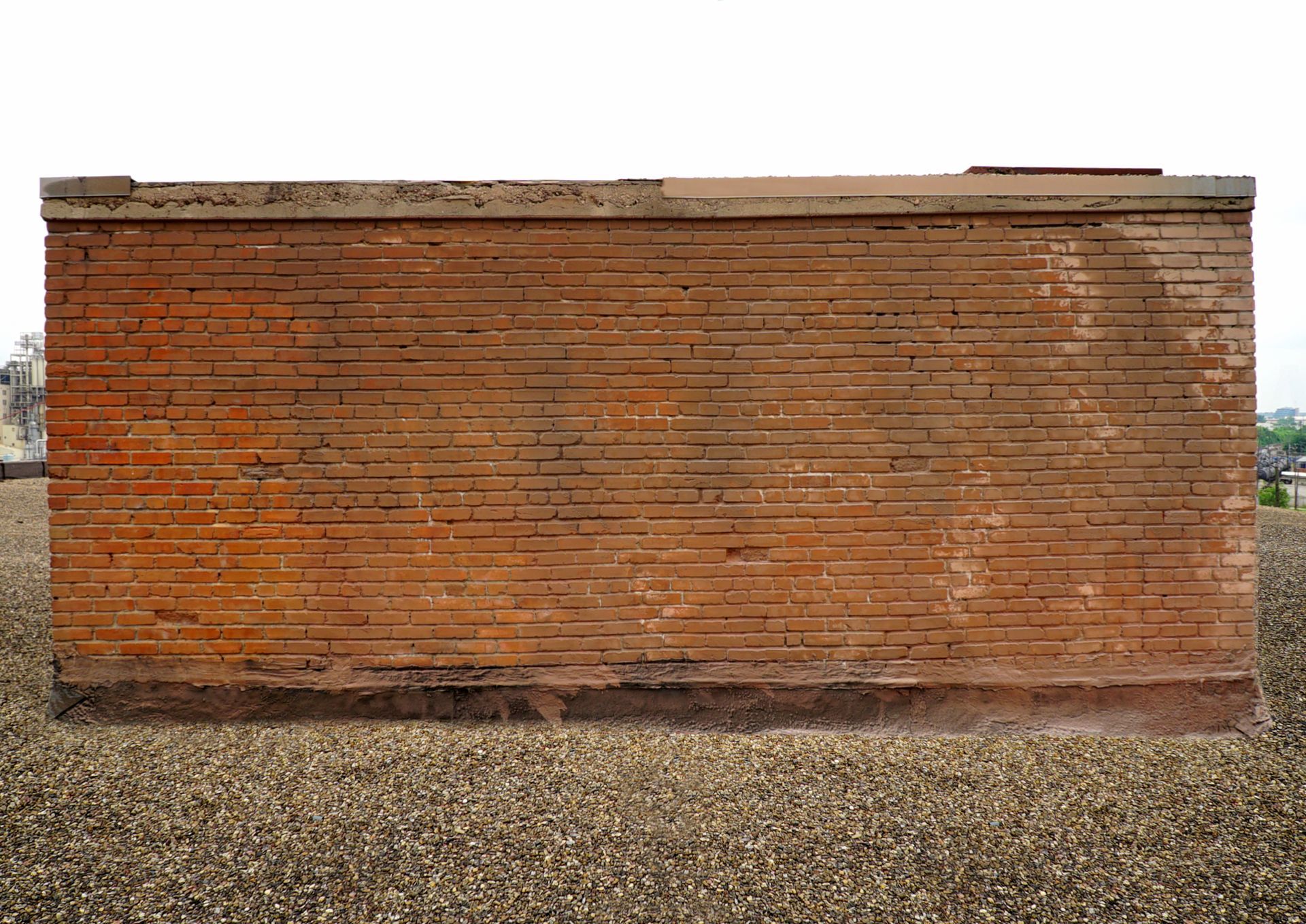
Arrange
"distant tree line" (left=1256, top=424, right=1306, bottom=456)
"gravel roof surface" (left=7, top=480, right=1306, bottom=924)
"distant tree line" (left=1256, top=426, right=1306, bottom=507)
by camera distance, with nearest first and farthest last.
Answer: "gravel roof surface" (left=7, top=480, right=1306, bottom=924), "distant tree line" (left=1256, top=426, right=1306, bottom=507), "distant tree line" (left=1256, top=424, right=1306, bottom=456)

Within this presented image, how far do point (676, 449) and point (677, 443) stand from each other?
0.04 meters

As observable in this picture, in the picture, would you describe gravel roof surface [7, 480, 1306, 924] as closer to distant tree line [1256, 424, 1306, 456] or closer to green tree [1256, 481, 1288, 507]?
green tree [1256, 481, 1288, 507]

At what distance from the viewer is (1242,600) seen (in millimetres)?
3891

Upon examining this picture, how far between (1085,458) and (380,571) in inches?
170

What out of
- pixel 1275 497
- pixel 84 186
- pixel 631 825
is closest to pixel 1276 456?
pixel 1275 497

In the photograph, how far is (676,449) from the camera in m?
3.88

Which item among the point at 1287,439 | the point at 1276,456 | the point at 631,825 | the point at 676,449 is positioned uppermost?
the point at 1287,439

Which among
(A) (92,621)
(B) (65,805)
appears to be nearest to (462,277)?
(A) (92,621)

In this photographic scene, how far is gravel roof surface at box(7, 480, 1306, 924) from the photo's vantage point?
257 centimetres

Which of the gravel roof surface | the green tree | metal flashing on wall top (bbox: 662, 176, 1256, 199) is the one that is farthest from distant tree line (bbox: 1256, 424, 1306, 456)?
the gravel roof surface

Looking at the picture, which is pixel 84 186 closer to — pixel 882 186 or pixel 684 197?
pixel 684 197

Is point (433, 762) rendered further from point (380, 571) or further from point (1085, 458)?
point (1085, 458)

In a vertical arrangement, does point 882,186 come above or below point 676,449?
above

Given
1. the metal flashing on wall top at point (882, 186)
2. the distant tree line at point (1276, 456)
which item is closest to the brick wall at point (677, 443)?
the metal flashing on wall top at point (882, 186)
